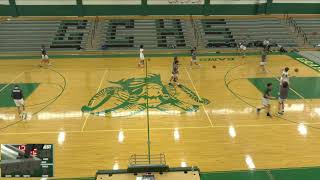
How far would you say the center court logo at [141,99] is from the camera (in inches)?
634

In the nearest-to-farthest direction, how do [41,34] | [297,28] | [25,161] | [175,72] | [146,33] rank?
1. [25,161]
2. [175,72]
3. [41,34]
4. [146,33]
5. [297,28]

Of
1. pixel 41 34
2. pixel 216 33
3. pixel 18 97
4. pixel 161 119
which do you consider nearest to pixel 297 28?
pixel 216 33

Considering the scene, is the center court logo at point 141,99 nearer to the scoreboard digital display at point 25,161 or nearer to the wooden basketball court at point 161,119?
the wooden basketball court at point 161,119

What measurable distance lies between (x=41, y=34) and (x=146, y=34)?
9104 millimetres

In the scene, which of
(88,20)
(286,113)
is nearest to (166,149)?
(286,113)

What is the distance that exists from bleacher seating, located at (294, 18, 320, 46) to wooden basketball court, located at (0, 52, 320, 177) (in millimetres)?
7835

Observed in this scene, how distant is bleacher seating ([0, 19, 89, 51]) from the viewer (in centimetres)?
2755

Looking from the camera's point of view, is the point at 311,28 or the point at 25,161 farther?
the point at 311,28

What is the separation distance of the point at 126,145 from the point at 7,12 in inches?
931

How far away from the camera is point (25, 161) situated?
20.2 feet

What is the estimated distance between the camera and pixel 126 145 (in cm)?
1275

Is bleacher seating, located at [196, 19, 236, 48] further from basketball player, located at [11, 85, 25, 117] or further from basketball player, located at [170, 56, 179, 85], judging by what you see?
basketball player, located at [11, 85, 25, 117]

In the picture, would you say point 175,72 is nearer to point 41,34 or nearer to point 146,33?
point 146,33

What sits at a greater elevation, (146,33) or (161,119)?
(146,33)
